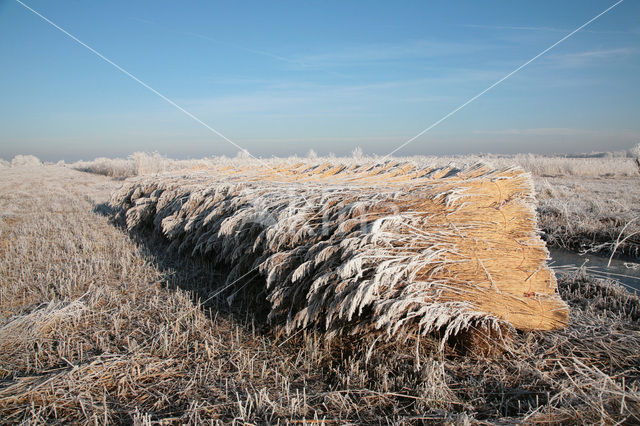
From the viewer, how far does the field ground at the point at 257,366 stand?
77.4 inches

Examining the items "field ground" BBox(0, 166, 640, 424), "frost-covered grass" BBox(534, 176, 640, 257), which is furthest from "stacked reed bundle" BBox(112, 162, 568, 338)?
"frost-covered grass" BBox(534, 176, 640, 257)

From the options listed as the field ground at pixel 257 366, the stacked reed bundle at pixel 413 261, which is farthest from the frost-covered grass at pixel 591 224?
the stacked reed bundle at pixel 413 261

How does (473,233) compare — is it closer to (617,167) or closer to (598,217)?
(598,217)

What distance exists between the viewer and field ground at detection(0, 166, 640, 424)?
1.96 meters

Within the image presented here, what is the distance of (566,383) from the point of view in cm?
205

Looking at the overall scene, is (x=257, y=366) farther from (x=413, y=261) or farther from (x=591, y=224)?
(x=591, y=224)

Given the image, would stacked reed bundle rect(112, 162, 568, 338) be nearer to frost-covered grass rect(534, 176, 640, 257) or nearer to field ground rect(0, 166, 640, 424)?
field ground rect(0, 166, 640, 424)

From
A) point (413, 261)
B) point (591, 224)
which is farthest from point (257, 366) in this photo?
point (591, 224)

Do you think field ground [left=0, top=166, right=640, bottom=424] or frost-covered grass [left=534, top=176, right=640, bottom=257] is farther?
frost-covered grass [left=534, top=176, right=640, bottom=257]

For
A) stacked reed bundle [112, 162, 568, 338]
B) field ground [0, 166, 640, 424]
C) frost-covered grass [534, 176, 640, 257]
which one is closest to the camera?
field ground [0, 166, 640, 424]

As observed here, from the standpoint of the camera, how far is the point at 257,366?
2506 millimetres

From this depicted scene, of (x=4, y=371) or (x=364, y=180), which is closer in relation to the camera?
(x=4, y=371)

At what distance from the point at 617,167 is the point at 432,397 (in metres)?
17.9

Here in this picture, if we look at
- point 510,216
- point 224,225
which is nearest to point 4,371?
point 224,225
